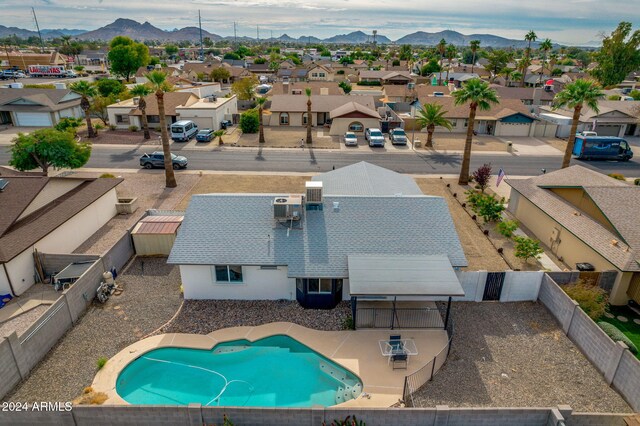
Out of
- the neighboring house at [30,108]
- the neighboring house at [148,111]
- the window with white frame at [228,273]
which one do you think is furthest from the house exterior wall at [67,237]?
the neighboring house at [30,108]

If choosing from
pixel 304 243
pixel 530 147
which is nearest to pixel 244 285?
pixel 304 243

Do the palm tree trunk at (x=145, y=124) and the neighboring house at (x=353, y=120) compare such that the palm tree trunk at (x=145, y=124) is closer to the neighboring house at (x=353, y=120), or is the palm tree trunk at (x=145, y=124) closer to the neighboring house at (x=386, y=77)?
the neighboring house at (x=353, y=120)

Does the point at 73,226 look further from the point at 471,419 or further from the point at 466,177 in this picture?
the point at 466,177

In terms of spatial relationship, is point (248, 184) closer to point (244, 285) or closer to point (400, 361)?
point (244, 285)

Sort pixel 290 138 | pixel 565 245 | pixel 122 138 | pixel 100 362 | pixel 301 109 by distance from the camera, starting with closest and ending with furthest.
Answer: pixel 100 362 < pixel 565 245 < pixel 122 138 < pixel 290 138 < pixel 301 109

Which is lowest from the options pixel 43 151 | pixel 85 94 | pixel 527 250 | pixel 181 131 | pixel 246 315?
pixel 246 315

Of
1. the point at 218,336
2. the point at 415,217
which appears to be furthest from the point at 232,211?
the point at 415,217
